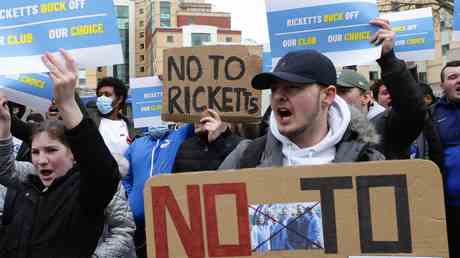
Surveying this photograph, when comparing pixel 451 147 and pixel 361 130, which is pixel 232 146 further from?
pixel 361 130

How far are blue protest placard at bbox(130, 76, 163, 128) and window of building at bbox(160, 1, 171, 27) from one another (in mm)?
81553

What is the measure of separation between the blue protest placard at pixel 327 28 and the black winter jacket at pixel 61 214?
1.63 meters

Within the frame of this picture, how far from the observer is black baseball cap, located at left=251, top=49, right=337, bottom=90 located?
2484 mm

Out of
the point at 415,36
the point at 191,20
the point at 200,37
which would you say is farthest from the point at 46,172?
the point at 191,20

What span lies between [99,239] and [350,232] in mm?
1457

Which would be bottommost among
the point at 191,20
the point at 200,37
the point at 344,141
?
the point at 344,141

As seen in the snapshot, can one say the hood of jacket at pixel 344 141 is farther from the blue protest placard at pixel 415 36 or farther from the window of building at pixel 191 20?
the window of building at pixel 191 20

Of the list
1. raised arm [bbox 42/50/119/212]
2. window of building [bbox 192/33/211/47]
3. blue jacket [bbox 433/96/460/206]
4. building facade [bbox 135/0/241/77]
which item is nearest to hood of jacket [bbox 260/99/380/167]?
raised arm [bbox 42/50/119/212]

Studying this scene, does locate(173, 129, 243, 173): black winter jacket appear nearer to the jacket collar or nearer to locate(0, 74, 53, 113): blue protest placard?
locate(0, 74, 53, 113): blue protest placard

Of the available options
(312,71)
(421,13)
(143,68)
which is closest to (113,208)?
(312,71)

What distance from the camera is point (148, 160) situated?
15.7 feet

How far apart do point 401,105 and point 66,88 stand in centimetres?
144

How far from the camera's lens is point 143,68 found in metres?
92.7

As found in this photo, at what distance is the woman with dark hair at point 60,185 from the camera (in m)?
2.70
